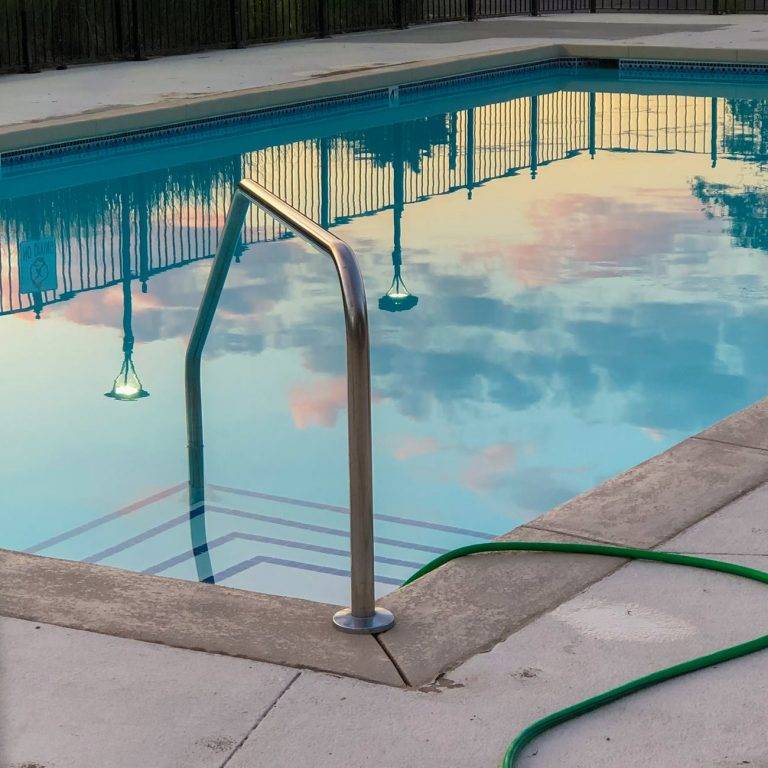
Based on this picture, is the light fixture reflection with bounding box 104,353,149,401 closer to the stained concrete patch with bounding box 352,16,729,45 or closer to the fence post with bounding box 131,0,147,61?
the fence post with bounding box 131,0,147,61

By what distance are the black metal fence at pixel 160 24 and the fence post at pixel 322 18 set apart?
0.04 ft

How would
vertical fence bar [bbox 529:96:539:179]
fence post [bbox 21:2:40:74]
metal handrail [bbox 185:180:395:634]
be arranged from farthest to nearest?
fence post [bbox 21:2:40:74]
vertical fence bar [bbox 529:96:539:179]
metal handrail [bbox 185:180:395:634]

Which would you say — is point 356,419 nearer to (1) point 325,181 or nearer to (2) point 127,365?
(2) point 127,365

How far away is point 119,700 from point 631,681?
1.01 metres

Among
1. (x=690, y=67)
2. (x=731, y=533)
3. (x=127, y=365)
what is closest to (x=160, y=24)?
(x=690, y=67)

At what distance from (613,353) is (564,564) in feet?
12.0

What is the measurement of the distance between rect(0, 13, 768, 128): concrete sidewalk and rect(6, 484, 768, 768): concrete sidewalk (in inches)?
351

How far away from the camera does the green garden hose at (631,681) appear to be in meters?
2.66

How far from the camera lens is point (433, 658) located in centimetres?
295

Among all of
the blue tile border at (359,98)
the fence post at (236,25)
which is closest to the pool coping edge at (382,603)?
the blue tile border at (359,98)

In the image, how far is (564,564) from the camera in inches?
134

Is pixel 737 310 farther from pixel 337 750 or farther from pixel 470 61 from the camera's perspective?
pixel 470 61

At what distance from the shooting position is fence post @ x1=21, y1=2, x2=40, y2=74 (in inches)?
574

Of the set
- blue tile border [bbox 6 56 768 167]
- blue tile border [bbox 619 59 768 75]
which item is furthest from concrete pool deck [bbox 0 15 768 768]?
blue tile border [bbox 619 59 768 75]
